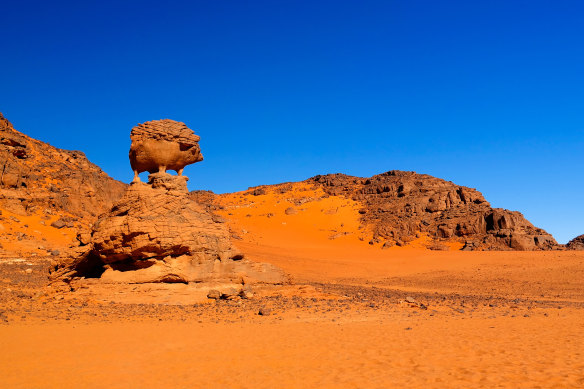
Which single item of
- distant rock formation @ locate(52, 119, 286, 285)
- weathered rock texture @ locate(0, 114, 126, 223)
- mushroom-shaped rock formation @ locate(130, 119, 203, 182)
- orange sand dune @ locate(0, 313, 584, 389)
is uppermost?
weathered rock texture @ locate(0, 114, 126, 223)

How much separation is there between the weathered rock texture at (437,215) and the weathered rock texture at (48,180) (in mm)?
26167

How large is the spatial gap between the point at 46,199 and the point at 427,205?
33.7 metres

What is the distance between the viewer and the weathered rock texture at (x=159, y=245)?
1335 cm

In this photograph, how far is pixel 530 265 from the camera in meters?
27.1

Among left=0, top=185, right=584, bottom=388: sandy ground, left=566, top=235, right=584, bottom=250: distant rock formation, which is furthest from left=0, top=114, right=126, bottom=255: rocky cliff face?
left=566, top=235, right=584, bottom=250: distant rock formation

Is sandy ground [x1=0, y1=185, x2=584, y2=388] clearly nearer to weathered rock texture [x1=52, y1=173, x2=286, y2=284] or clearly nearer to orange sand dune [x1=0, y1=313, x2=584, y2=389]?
orange sand dune [x1=0, y1=313, x2=584, y2=389]

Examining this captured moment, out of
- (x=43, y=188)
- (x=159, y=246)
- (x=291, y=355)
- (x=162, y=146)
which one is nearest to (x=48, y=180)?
(x=43, y=188)

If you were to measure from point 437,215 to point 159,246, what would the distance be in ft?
108

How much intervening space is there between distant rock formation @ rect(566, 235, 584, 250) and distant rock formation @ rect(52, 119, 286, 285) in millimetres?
28496

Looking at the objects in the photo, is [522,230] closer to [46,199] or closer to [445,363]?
[445,363]

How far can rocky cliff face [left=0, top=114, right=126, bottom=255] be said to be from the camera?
104 ft

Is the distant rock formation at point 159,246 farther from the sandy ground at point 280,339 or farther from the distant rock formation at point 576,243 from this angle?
the distant rock formation at point 576,243

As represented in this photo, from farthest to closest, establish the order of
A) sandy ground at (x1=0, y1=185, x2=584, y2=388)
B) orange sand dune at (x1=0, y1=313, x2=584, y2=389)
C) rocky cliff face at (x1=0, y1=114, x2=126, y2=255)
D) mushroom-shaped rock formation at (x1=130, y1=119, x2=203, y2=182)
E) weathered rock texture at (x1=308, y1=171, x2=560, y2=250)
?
1. weathered rock texture at (x1=308, y1=171, x2=560, y2=250)
2. rocky cliff face at (x1=0, y1=114, x2=126, y2=255)
3. mushroom-shaped rock formation at (x1=130, y1=119, x2=203, y2=182)
4. sandy ground at (x1=0, y1=185, x2=584, y2=388)
5. orange sand dune at (x1=0, y1=313, x2=584, y2=389)

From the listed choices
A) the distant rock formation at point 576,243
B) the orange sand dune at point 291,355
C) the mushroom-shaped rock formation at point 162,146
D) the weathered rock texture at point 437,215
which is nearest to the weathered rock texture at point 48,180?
the mushroom-shaped rock formation at point 162,146
